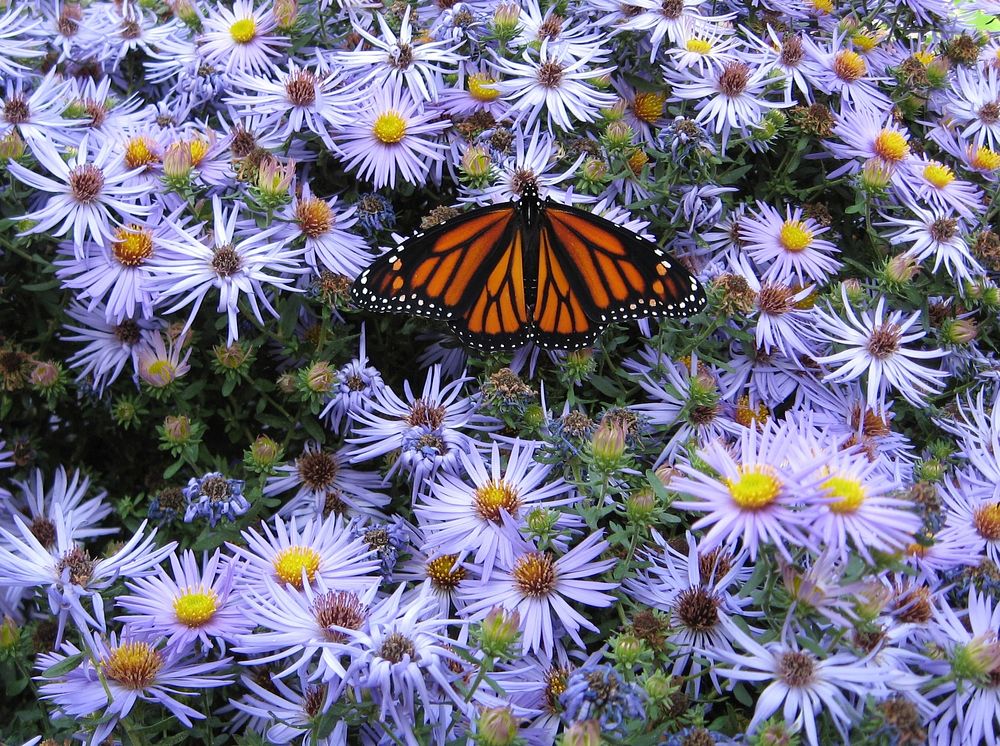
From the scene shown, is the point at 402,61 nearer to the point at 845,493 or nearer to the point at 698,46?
the point at 698,46

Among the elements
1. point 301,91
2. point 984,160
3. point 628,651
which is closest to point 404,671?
point 628,651

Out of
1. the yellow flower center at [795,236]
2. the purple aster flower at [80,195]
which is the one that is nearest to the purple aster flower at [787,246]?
the yellow flower center at [795,236]

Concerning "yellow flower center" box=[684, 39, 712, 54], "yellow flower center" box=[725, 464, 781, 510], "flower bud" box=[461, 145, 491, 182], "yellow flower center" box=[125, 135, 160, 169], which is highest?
"yellow flower center" box=[684, 39, 712, 54]

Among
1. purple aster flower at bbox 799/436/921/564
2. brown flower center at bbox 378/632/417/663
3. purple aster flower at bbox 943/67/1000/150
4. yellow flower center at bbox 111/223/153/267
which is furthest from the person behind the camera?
purple aster flower at bbox 943/67/1000/150

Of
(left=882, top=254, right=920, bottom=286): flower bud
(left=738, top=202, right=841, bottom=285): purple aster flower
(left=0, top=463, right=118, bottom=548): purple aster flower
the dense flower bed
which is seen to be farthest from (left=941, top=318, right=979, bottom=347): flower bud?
(left=0, top=463, right=118, bottom=548): purple aster flower

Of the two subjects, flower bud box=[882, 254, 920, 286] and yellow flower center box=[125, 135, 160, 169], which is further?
yellow flower center box=[125, 135, 160, 169]

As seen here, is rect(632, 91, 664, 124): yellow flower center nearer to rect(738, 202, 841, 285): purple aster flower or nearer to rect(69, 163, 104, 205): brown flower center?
rect(738, 202, 841, 285): purple aster flower

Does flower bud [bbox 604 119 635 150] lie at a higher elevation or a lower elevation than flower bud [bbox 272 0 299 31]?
lower
